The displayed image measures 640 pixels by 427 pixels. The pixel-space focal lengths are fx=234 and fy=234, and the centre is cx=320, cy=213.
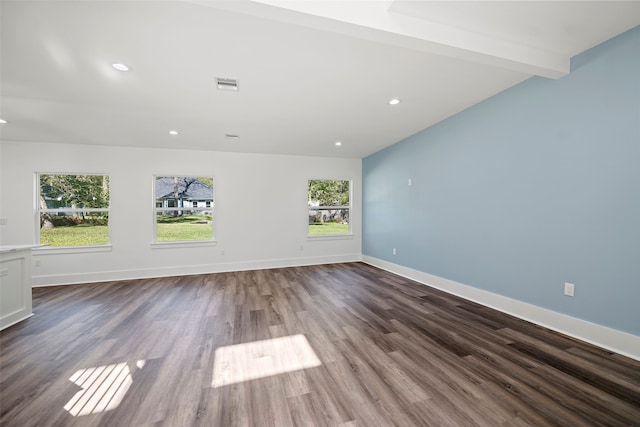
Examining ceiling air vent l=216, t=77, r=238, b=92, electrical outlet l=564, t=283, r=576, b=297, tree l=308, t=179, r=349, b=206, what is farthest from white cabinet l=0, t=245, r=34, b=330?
electrical outlet l=564, t=283, r=576, b=297

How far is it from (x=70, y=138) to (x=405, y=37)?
5.26 metres

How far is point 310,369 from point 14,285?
137 inches

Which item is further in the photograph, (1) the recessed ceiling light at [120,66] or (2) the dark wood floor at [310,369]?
(1) the recessed ceiling light at [120,66]

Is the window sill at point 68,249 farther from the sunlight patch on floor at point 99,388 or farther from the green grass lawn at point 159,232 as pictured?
the sunlight patch on floor at point 99,388

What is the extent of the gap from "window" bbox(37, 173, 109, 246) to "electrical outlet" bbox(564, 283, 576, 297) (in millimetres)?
6718

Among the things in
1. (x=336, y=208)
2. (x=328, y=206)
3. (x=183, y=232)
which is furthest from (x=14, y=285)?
(x=336, y=208)

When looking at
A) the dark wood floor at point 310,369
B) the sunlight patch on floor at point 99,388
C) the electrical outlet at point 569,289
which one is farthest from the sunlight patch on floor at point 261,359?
the electrical outlet at point 569,289

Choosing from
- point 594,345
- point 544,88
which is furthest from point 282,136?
point 594,345

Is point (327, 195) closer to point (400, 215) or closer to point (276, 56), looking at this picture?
point (400, 215)

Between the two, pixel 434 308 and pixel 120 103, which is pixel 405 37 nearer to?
pixel 434 308

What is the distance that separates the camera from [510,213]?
8.96 ft

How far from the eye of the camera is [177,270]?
15.3ft

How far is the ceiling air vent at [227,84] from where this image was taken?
236 centimetres

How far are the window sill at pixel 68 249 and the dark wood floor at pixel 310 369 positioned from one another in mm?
1344
